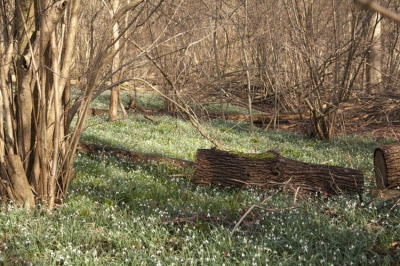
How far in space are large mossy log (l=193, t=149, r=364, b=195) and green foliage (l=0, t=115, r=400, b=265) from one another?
9.2 inches

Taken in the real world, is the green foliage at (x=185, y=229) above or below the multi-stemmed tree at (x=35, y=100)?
below

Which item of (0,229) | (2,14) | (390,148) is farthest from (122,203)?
(390,148)

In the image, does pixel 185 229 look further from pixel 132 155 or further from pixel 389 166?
pixel 132 155

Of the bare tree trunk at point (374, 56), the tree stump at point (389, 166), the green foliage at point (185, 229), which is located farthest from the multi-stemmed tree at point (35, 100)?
the bare tree trunk at point (374, 56)

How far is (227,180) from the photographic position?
7496 mm

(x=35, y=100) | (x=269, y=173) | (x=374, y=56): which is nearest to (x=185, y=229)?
(x=269, y=173)

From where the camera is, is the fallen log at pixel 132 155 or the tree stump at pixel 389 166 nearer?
the tree stump at pixel 389 166

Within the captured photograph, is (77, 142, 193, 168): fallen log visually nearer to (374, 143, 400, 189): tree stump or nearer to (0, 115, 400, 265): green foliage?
(0, 115, 400, 265): green foliage

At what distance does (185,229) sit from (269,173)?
2527 mm

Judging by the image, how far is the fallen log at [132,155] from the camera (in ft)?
28.7

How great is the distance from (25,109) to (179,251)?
301 centimetres

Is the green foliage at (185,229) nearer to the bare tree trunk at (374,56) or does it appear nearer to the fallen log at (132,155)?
the fallen log at (132,155)

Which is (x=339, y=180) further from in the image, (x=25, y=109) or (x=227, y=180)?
(x=25, y=109)

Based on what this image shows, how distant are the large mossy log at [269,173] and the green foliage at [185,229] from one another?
23 cm
